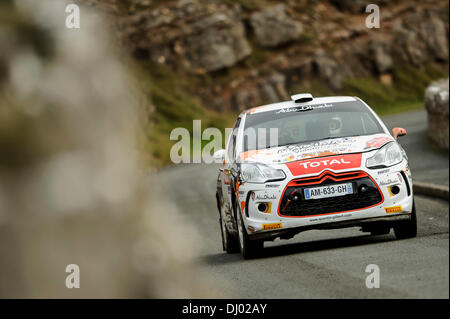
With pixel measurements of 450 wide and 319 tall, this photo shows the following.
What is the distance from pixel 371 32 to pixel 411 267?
67967 millimetres

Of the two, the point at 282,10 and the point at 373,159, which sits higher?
the point at 282,10

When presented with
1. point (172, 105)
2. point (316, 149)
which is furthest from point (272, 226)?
point (172, 105)

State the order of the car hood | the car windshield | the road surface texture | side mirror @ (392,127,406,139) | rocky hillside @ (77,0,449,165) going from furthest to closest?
1. rocky hillside @ (77,0,449,165)
2. side mirror @ (392,127,406,139)
3. the car windshield
4. the car hood
5. the road surface texture

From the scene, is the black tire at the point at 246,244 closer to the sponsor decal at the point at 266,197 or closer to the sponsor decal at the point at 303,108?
the sponsor decal at the point at 266,197

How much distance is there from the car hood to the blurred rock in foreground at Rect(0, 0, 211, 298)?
223 inches

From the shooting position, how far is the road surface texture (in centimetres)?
673

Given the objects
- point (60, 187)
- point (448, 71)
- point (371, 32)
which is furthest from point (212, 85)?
point (60, 187)

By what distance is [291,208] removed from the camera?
978 centimetres

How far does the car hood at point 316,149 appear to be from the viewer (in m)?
10.0

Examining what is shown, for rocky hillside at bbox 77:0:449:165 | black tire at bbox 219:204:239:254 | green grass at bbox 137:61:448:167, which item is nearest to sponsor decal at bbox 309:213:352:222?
black tire at bbox 219:204:239:254

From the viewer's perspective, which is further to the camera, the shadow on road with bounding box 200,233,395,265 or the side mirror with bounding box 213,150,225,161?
the side mirror with bounding box 213,150,225,161

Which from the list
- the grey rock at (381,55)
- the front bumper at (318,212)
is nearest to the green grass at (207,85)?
the grey rock at (381,55)

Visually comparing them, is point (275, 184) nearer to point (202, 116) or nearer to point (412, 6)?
point (202, 116)

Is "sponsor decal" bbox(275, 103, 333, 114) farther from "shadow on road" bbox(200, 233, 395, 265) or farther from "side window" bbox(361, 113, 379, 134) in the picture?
"shadow on road" bbox(200, 233, 395, 265)
